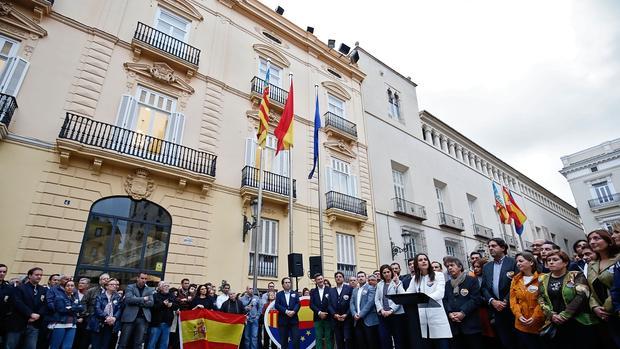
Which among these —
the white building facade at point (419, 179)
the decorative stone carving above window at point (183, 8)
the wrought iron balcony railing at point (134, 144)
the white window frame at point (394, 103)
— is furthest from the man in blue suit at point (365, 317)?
the white window frame at point (394, 103)

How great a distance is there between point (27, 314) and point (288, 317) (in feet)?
14.2

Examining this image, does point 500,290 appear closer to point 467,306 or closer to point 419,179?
point 467,306

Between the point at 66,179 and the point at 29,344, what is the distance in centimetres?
435

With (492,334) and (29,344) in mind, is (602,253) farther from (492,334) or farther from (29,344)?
(29,344)

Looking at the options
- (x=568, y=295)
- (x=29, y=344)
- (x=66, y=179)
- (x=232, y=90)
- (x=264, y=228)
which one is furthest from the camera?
(x=232, y=90)

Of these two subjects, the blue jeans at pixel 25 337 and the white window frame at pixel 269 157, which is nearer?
the blue jeans at pixel 25 337

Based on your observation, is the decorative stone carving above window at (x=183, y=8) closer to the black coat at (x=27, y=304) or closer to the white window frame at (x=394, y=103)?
the black coat at (x=27, y=304)

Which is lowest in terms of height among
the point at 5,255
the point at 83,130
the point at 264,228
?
the point at 5,255

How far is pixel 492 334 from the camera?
14.6ft

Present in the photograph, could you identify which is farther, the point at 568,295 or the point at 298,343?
the point at 298,343

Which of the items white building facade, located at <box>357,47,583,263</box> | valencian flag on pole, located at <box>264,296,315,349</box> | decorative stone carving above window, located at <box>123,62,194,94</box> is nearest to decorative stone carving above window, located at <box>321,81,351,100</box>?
white building facade, located at <box>357,47,583,263</box>

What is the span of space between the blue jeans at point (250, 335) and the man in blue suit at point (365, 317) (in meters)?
2.43

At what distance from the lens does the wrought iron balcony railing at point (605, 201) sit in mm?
27047

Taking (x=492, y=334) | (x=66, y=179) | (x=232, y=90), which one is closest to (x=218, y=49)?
(x=232, y=90)
